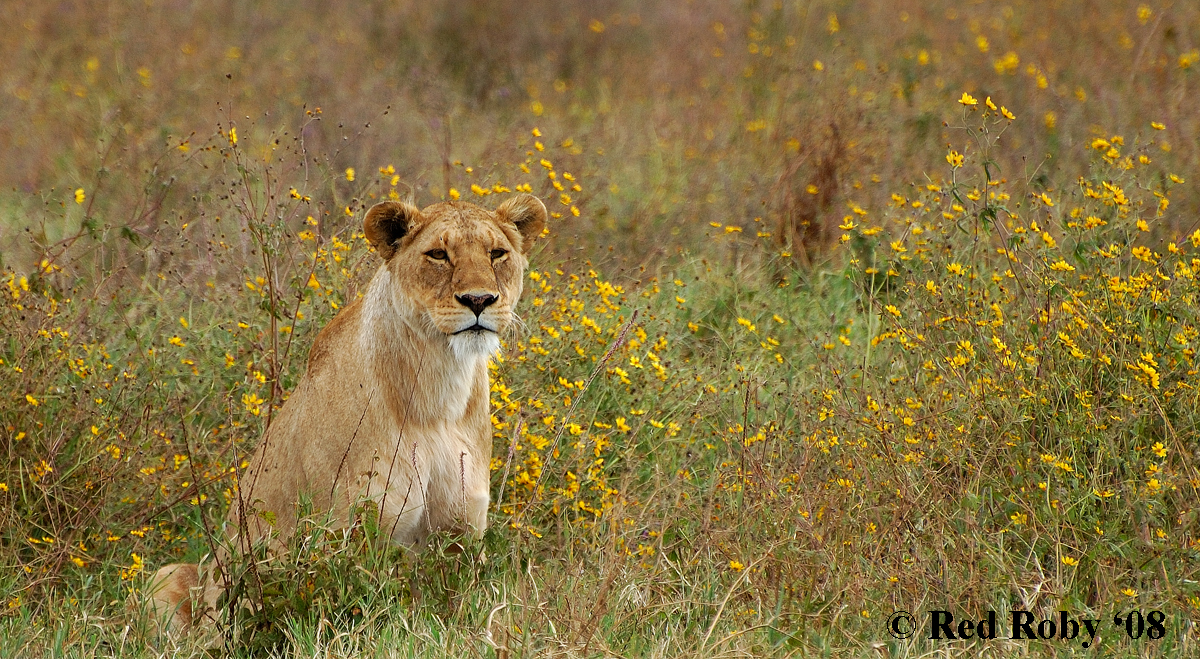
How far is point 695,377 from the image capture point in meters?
5.60

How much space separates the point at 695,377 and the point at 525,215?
1.47 m

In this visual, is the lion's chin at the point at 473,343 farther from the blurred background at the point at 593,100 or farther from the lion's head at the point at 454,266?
the blurred background at the point at 593,100

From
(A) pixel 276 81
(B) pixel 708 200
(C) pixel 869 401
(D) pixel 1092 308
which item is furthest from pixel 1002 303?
(A) pixel 276 81

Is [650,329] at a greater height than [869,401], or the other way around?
[869,401]

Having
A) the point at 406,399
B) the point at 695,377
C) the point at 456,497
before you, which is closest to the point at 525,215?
the point at 406,399

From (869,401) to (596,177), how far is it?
389 cm

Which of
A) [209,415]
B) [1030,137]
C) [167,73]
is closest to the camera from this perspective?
[209,415]

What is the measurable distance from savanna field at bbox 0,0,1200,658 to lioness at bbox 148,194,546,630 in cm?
15

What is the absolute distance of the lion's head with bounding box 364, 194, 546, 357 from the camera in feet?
13.1

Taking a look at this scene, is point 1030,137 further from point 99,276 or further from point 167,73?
point 167,73

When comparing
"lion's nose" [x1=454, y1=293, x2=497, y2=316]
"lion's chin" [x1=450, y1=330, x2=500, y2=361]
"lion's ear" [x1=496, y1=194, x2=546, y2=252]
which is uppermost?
"lion's ear" [x1=496, y1=194, x2=546, y2=252]

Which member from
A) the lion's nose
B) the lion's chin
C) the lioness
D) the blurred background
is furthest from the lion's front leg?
the blurred background

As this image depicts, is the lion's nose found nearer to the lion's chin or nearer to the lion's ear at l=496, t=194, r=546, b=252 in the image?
the lion's chin

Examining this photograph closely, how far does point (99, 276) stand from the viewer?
636 cm
